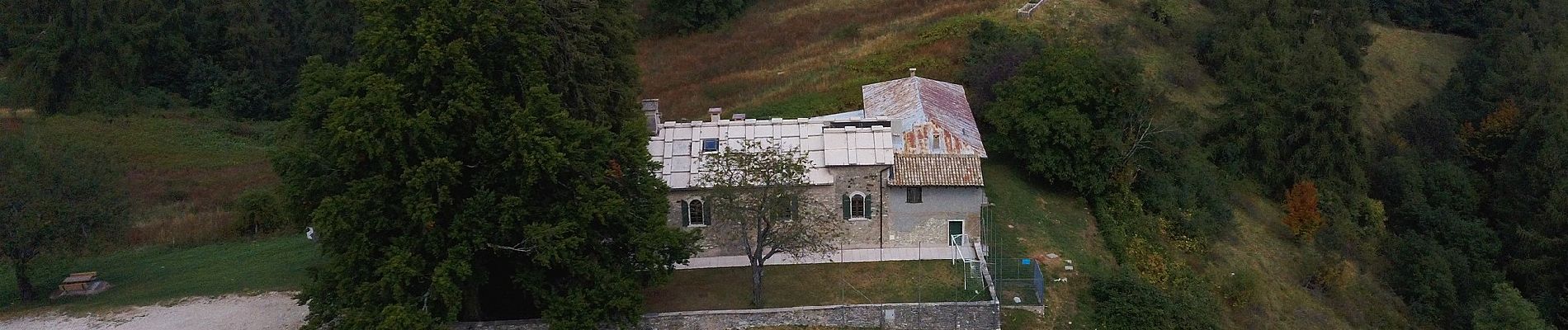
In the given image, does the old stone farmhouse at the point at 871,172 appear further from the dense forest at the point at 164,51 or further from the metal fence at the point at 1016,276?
the dense forest at the point at 164,51

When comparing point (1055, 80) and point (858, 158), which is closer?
point (858, 158)

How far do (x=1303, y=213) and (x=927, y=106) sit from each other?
60.4 ft

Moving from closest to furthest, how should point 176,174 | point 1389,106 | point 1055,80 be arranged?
point 1055,80
point 176,174
point 1389,106

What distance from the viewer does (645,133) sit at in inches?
1004

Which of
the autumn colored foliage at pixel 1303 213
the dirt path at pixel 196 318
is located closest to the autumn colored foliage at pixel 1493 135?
the autumn colored foliage at pixel 1303 213

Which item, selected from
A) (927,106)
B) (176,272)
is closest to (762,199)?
(927,106)

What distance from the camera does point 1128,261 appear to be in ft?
109

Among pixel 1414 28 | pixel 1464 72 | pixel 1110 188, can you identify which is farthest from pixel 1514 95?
pixel 1110 188

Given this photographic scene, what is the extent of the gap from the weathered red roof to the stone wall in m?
5.93

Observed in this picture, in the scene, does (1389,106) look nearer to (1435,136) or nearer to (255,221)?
(1435,136)

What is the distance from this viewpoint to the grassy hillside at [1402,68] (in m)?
58.2

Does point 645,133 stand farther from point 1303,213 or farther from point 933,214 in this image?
point 1303,213

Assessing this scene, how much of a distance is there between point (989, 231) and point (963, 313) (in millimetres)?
5945

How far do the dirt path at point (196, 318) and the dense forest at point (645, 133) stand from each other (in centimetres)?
482
